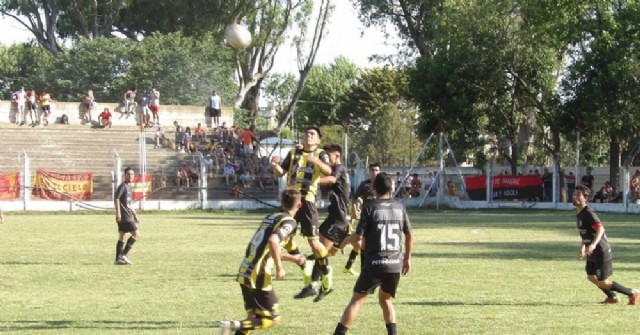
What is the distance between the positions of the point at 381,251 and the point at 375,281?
290mm

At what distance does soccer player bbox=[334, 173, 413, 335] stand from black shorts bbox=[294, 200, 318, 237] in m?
4.91

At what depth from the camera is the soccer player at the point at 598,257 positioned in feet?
45.3

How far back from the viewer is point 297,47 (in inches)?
2945

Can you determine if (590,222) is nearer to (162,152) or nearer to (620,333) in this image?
(620,333)

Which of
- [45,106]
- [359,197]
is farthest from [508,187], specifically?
[359,197]

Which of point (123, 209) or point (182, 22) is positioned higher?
point (182, 22)

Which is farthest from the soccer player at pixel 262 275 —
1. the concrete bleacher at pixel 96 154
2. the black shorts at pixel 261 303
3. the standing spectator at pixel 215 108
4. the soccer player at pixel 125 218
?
the standing spectator at pixel 215 108

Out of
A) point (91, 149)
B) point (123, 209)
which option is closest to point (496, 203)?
point (91, 149)

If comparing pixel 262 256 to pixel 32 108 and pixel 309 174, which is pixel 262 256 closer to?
pixel 309 174

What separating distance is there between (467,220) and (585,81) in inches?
542

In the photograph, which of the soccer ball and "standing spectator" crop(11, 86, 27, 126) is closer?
the soccer ball

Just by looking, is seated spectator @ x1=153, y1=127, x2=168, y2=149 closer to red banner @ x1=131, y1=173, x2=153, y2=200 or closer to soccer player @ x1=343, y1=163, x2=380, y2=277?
red banner @ x1=131, y1=173, x2=153, y2=200

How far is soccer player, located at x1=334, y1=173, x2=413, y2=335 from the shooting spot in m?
10.3

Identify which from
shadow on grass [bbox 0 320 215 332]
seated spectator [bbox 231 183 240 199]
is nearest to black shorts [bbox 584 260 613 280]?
shadow on grass [bbox 0 320 215 332]
